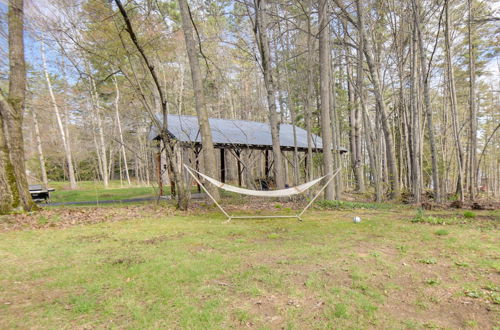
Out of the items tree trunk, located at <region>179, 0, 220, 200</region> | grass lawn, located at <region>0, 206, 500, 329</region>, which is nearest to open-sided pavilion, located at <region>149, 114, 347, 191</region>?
tree trunk, located at <region>179, 0, 220, 200</region>

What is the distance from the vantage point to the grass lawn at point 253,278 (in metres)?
1.48

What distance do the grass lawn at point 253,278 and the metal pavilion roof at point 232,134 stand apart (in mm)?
4725

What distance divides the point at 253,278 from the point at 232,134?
292 inches

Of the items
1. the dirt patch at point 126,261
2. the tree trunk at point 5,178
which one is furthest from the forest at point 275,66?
the dirt patch at point 126,261

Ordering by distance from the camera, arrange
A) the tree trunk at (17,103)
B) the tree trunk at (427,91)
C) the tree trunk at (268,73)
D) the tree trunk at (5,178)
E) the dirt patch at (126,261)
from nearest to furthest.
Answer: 1. the dirt patch at (126,261)
2. the tree trunk at (5,178)
3. the tree trunk at (17,103)
4. the tree trunk at (427,91)
5. the tree trunk at (268,73)

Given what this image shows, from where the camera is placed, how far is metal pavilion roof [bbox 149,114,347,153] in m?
8.02

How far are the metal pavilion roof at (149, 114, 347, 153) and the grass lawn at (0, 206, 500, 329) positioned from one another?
4.73 meters

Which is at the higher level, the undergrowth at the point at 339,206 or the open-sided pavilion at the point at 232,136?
the open-sided pavilion at the point at 232,136

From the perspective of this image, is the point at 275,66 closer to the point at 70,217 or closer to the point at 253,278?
the point at 70,217

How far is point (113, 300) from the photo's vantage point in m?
1.68

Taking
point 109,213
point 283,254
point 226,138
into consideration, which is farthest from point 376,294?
point 226,138

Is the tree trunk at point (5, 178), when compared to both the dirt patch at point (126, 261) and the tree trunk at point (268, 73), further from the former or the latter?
the tree trunk at point (268, 73)

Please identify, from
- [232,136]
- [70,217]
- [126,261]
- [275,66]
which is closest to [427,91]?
[275,66]

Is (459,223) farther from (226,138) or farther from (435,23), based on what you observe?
(435,23)
